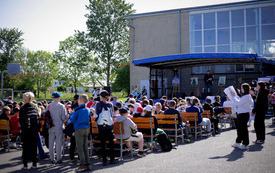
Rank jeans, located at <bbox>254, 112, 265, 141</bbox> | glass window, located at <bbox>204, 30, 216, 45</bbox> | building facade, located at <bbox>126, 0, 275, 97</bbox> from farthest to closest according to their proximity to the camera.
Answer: glass window, located at <bbox>204, 30, 216, 45</bbox>
building facade, located at <bbox>126, 0, 275, 97</bbox>
jeans, located at <bbox>254, 112, 265, 141</bbox>

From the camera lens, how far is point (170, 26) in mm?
29906

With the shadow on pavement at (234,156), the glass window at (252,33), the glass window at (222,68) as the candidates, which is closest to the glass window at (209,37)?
the glass window at (222,68)

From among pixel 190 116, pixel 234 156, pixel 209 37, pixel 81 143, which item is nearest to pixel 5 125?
pixel 81 143

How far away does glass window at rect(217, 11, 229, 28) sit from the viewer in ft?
86.8

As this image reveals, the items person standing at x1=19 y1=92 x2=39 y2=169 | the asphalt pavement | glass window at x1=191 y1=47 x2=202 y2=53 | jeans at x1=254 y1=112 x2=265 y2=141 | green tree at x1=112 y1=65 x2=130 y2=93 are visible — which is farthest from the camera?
green tree at x1=112 y1=65 x2=130 y2=93

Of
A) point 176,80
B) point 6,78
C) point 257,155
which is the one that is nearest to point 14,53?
point 6,78

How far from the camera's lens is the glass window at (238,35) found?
25.9 metres

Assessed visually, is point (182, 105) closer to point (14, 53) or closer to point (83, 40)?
point (83, 40)

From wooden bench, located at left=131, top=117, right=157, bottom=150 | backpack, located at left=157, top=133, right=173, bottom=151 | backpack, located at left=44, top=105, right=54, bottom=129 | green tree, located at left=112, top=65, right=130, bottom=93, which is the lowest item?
backpack, located at left=157, top=133, right=173, bottom=151

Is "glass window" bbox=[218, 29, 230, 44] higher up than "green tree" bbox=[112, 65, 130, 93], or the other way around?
"glass window" bbox=[218, 29, 230, 44]

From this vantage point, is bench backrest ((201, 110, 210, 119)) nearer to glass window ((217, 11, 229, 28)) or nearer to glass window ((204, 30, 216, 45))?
glass window ((204, 30, 216, 45))

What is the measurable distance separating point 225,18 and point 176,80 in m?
8.27

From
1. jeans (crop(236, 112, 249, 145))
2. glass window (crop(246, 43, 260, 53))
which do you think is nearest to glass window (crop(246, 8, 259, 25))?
glass window (crop(246, 43, 260, 53))

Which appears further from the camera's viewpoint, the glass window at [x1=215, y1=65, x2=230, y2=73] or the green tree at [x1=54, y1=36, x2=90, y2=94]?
the green tree at [x1=54, y1=36, x2=90, y2=94]
